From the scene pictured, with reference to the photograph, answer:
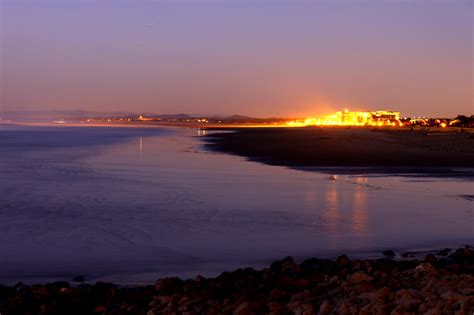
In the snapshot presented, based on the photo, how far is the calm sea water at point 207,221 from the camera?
845 cm

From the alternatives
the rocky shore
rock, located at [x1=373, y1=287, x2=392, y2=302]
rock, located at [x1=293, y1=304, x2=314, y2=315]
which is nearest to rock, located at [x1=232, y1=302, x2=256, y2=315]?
the rocky shore

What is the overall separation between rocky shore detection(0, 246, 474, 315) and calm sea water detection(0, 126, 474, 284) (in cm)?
113

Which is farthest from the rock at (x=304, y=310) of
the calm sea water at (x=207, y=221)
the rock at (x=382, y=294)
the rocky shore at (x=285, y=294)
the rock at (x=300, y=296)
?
the calm sea water at (x=207, y=221)

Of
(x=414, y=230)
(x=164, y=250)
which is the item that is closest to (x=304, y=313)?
(x=164, y=250)

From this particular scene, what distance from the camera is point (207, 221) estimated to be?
1168cm

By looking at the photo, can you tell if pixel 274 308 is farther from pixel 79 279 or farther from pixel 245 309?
pixel 79 279

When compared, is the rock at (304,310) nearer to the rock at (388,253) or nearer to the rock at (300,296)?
the rock at (300,296)

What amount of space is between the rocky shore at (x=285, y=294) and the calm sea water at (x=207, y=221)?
3.71ft

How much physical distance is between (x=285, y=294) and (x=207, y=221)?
20.1 feet

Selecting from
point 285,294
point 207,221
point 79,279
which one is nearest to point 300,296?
point 285,294

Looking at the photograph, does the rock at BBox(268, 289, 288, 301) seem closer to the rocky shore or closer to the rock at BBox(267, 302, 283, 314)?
the rocky shore

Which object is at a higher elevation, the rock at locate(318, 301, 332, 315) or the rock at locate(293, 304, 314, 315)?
the rock at locate(318, 301, 332, 315)

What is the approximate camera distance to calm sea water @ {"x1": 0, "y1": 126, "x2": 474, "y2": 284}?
8.45m

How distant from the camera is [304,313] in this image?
196 inches
